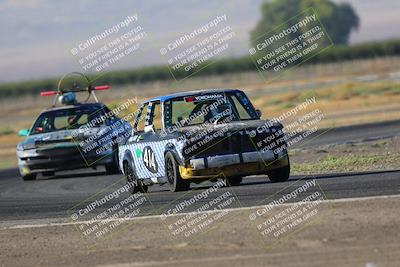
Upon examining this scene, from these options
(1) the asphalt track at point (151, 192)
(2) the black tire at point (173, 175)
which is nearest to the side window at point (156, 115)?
(2) the black tire at point (173, 175)

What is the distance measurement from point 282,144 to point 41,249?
529 cm

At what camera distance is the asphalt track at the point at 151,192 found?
13.5 meters

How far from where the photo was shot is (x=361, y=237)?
32.5 ft

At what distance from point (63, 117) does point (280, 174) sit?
818 cm

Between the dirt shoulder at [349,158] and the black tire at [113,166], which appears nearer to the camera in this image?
the dirt shoulder at [349,158]

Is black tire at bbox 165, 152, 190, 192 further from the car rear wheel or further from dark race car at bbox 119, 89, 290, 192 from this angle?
the car rear wheel

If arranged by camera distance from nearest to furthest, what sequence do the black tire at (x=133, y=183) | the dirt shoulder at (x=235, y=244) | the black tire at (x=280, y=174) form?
the dirt shoulder at (x=235, y=244) → the black tire at (x=280, y=174) → the black tire at (x=133, y=183)

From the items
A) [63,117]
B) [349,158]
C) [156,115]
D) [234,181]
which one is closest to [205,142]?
[156,115]

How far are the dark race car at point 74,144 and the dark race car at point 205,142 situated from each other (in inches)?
209

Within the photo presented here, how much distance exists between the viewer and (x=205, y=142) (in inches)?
591

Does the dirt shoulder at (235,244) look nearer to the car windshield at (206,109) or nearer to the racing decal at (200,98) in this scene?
the car windshield at (206,109)

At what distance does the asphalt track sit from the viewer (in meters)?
13.5

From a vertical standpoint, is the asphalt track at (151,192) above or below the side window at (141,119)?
below

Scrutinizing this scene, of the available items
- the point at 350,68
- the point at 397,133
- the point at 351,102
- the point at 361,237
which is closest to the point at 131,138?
the point at 361,237
